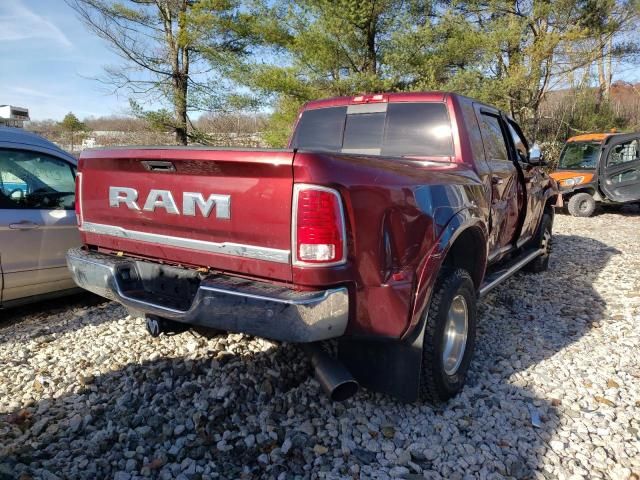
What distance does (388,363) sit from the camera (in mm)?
2428

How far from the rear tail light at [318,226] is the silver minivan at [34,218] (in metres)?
3.02

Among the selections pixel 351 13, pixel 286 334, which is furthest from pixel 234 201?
pixel 351 13

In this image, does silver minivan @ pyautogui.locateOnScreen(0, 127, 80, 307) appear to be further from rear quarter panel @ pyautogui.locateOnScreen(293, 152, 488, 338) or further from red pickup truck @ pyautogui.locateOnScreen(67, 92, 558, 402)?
rear quarter panel @ pyautogui.locateOnScreen(293, 152, 488, 338)

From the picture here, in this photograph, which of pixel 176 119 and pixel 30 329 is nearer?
pixel 30 329

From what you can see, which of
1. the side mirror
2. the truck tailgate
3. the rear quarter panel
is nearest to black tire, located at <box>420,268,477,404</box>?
the rear quarter panel

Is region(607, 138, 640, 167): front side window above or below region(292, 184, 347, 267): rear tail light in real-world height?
above

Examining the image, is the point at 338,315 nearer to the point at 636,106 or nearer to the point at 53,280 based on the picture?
the point at 53,280

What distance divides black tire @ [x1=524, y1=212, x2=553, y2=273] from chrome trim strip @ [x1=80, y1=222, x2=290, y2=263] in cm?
443

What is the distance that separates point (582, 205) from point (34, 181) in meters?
12.1

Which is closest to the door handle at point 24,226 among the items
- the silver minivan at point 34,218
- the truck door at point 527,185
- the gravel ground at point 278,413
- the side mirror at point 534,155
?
the silver minivan at point 34,218

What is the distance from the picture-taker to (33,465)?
2191 millimetres

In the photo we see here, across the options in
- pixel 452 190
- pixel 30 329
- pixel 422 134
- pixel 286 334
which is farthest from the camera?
pixel 30 329

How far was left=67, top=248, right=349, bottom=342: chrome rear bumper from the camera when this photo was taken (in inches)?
76.9

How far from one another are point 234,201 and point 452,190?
1.26 metres
